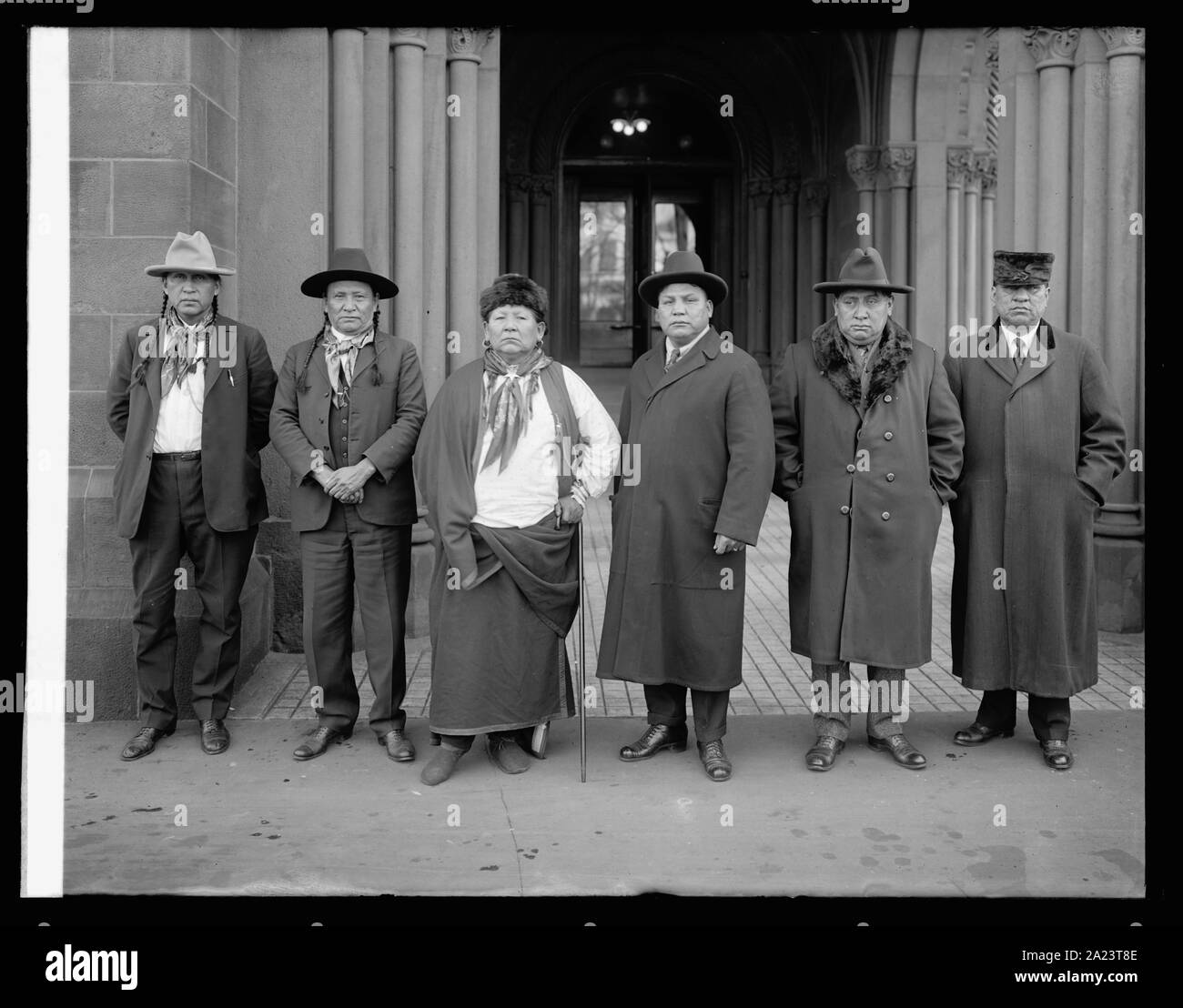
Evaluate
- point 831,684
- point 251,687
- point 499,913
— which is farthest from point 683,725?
point 251,687

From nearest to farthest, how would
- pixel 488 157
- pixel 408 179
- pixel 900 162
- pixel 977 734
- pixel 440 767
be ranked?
1. pixel 440 767
2. pixel 977 734
3. pixel 408 179
4. pixel 488 157
5. pixel 900 162

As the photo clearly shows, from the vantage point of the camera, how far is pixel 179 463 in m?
5.31

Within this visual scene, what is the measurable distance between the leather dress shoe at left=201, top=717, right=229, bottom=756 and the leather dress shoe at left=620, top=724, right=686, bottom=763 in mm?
1613

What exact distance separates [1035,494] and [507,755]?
2.31 meters

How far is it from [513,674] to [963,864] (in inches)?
70.3

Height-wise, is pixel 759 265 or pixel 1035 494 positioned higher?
pixel 759 265

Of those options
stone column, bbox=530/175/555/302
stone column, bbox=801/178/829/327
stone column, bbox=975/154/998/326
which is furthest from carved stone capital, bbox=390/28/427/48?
stone column, bbox=801/178/829/327

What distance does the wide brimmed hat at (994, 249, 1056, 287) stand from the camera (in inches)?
201

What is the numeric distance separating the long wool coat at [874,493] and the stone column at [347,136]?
303cm

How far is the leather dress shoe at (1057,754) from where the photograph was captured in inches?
200

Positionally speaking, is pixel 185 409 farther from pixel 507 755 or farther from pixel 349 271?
pixel 507 755

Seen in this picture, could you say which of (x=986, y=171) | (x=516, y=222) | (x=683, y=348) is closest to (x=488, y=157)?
(x=683, y=348)

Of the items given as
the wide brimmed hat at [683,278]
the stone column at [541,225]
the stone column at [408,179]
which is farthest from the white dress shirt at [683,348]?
the stone column at [541,225]

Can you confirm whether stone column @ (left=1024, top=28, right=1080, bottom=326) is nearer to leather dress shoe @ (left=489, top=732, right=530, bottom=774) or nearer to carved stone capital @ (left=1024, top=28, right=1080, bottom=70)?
carved stone capital @ (left=1024, top=28, right=1080, bottom=70)
